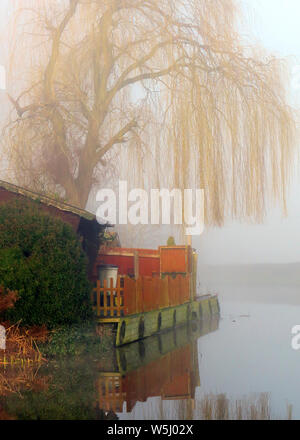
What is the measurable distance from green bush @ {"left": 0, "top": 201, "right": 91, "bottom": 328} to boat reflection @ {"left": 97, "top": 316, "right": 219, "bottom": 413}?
5.49ft

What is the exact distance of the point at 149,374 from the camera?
1307 cm

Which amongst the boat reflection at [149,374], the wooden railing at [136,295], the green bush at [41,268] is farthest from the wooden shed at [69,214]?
the boat reflection at [149,374]

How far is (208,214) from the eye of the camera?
2027 cm

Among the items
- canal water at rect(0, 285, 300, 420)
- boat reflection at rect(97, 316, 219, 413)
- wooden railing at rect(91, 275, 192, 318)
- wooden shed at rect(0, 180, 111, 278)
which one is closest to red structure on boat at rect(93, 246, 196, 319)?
wooden railing at rect(91, 275, 192, 318)

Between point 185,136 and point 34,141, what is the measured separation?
20.4 feet

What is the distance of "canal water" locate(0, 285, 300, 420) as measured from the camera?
9219 millimetres

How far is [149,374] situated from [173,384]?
122 cm

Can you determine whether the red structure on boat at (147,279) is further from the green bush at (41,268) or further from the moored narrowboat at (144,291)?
the green bush at (41,268)

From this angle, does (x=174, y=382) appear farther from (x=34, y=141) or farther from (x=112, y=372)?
(x=34, y=141)

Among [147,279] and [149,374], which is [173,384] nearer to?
[149,374]

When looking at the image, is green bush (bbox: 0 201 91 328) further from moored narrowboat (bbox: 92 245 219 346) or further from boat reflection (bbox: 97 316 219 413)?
moored narrowboat (bbox: 92 245 219 346)

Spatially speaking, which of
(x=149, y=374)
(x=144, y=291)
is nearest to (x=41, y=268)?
(x=149, y=374)

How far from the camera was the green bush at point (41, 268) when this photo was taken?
14898 millimetres
